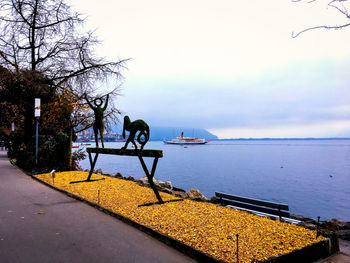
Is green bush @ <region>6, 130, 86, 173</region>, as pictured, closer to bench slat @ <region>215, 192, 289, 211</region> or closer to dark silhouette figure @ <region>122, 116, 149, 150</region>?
dark silhouette figure @ <region>122, 116, 149, 150</region>

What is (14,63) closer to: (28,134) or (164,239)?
(28,134)

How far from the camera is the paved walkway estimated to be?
12.8ft

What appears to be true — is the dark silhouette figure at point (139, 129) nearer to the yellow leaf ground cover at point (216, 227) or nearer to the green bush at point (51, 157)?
the yellow leaf ground cover at point (216, 227)

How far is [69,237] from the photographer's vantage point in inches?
183

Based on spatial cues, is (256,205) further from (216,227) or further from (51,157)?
(51,157)

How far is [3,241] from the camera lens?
4.42 m

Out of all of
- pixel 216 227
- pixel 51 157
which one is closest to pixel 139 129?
pixel 216 227

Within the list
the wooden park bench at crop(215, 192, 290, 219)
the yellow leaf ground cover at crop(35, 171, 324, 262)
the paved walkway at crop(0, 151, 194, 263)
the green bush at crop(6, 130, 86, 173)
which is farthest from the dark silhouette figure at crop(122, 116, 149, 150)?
the green bush at crop(6, 130, 86, 173)

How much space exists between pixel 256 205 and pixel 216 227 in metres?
1.97

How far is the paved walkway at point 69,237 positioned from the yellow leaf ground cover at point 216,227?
434mm

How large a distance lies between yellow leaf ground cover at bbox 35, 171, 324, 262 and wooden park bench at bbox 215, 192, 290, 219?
1.07ft

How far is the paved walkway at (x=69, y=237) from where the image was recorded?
3902 mm

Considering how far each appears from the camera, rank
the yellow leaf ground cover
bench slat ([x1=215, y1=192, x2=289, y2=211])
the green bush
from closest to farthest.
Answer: the yellow leaf ground cover, bench slat ([x1=215, y1=192, x2=289, y2=211]), the green bush

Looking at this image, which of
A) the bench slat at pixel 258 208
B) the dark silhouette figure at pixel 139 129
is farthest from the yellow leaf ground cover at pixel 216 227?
the dark silhouette figure at pixel 139 129
